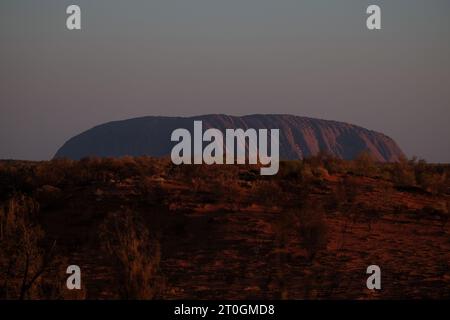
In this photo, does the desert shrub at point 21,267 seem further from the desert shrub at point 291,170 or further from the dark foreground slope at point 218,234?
the desert shrub at point 291,170

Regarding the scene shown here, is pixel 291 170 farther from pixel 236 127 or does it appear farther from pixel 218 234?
pixel 236 127

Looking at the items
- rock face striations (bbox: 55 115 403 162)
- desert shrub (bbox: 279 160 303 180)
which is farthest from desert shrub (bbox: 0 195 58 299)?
rock face striations (bbox: 55 115 403 162)

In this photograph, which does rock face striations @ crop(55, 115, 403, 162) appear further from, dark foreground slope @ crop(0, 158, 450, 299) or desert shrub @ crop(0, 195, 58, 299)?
desert shrub @ crop(0, 195, 58, 299)

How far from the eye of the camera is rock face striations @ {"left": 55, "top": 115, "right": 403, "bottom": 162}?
381ft

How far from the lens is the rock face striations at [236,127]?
11600 cm

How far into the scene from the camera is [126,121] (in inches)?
5172

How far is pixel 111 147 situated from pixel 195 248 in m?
106

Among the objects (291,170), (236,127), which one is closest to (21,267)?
(291,170)

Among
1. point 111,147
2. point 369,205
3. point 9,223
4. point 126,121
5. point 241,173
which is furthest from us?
point 126,121

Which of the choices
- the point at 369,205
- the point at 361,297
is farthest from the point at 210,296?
the point at 369,205

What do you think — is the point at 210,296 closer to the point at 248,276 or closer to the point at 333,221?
the point at 248,276

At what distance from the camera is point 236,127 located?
12112 cm

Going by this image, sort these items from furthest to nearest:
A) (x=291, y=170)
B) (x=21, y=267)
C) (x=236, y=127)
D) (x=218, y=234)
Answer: (x=236, y=127) < (x=291, y=170) < (x=218, y=234) < (x=21, y=267)

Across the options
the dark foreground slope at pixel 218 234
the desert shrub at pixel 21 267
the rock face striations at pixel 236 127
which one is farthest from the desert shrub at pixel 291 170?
the rock face striations at pixel 236 127
